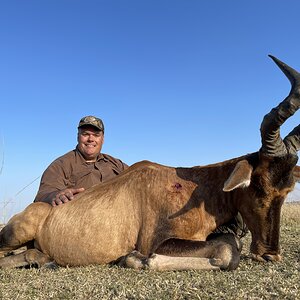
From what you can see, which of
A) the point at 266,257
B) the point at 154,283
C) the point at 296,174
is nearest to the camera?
the point at 154,283

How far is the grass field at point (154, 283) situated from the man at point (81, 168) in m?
1.54

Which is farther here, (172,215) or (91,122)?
(91,122)

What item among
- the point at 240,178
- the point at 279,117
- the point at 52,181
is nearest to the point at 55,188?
the point at 52,181

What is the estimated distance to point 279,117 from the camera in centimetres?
484

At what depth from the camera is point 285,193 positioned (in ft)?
17.0

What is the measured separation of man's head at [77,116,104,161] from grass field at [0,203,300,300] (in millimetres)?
3133

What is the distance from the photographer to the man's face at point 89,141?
317 inches

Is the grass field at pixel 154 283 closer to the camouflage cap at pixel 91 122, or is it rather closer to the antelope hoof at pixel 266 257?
the antelope hoof at pixel 266 257

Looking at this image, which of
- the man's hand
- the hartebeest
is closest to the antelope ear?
the hartebeest

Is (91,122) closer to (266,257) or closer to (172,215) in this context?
(172,215)

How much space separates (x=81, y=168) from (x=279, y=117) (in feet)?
12.5

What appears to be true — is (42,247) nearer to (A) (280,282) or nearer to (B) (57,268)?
(B) (57,268)

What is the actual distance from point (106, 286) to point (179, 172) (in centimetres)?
219

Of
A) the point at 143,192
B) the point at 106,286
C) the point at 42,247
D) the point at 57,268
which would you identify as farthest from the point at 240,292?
the point at 42,247
